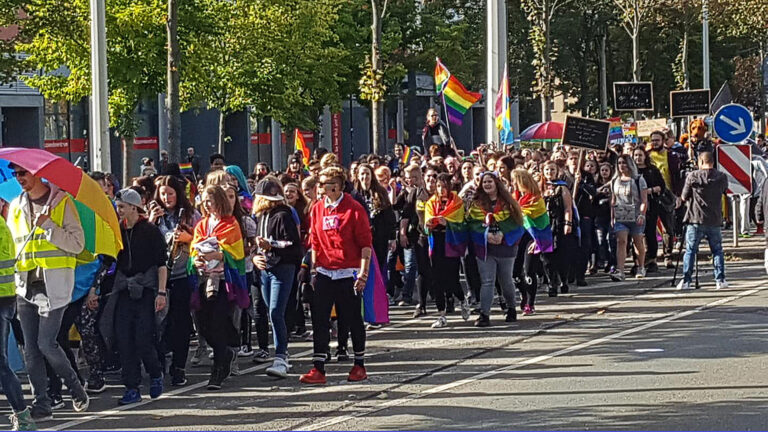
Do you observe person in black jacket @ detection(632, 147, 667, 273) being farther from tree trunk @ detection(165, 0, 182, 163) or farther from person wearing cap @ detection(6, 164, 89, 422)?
person wearing cap @ detection(6, 164, 89, 422)

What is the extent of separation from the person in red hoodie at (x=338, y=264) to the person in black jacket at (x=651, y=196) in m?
9.10

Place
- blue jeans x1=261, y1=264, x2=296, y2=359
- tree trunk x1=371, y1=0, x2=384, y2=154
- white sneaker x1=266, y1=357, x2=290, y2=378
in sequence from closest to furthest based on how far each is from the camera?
1. white sneaker x1=266, y1=357, x2=290, y2=378
2. blue jeans x1=261, y1=264, x2=296, y2=359
3. tree trunk x1=371, y1=0, x2=384, y2=154

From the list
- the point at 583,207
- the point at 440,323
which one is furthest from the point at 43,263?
the point at 583,207

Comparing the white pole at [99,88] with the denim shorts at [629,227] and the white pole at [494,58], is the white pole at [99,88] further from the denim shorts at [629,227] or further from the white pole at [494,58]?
the white pole at [494,58]

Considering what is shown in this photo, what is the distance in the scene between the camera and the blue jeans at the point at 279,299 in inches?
468

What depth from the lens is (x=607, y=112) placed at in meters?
66.2

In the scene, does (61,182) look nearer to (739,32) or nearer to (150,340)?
(150,340)

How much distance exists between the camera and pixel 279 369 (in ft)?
38.4

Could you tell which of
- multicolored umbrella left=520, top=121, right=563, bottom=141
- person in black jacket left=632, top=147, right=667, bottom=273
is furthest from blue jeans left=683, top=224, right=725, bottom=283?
multicolored umbrella left=520, top=121, right=563, bottom=141

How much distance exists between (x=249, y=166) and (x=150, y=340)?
38.8m

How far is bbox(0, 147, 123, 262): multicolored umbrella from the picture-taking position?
31.5 feet

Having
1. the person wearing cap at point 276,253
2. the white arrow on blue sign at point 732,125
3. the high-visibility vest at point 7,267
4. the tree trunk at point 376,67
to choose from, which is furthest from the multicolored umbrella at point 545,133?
the high-visibility vest at point 7,267

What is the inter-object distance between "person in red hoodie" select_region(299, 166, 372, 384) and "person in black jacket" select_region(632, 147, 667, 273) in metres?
9.10

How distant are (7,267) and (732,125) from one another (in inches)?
571
